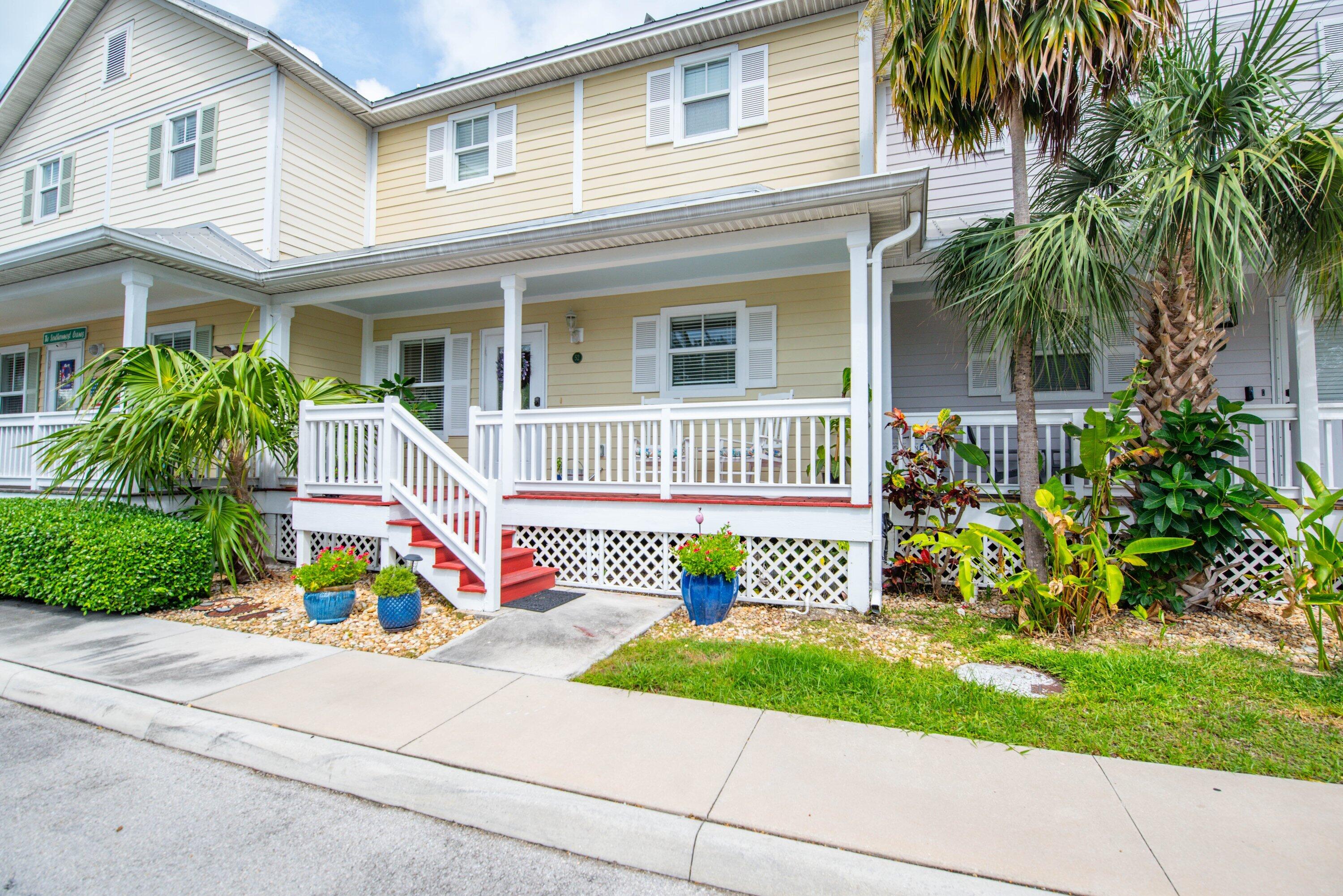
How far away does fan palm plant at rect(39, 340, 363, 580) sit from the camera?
6.82 m

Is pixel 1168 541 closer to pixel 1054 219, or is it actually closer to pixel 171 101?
pixel 1054 219

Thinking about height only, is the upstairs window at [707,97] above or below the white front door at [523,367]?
above

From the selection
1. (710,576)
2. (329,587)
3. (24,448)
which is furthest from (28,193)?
(710,576)

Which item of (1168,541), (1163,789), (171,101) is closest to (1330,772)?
(1163,789)

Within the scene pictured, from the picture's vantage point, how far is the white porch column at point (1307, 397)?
6.37 m

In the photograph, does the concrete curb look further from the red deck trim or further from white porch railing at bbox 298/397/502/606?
the red deck trim

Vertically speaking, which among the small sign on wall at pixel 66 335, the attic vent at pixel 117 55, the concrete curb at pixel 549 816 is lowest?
the concrete curb at pixel 549 816

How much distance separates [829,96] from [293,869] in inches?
366

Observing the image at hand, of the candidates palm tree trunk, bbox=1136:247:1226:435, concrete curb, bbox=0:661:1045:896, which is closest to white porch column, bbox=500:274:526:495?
concrete curb, bbox=0:661:1045:896

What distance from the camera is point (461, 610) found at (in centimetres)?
618

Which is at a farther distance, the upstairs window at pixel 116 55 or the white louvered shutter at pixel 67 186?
the white louvered shutter at pixel 67 186

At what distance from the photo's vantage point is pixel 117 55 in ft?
39.3

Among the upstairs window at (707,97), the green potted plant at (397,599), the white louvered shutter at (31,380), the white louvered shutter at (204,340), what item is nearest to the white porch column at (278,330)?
the white louvered shutter at (204,340)

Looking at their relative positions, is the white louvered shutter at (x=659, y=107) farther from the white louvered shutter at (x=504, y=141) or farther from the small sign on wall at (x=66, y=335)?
the small sign on wall at (x=66, y=335)
